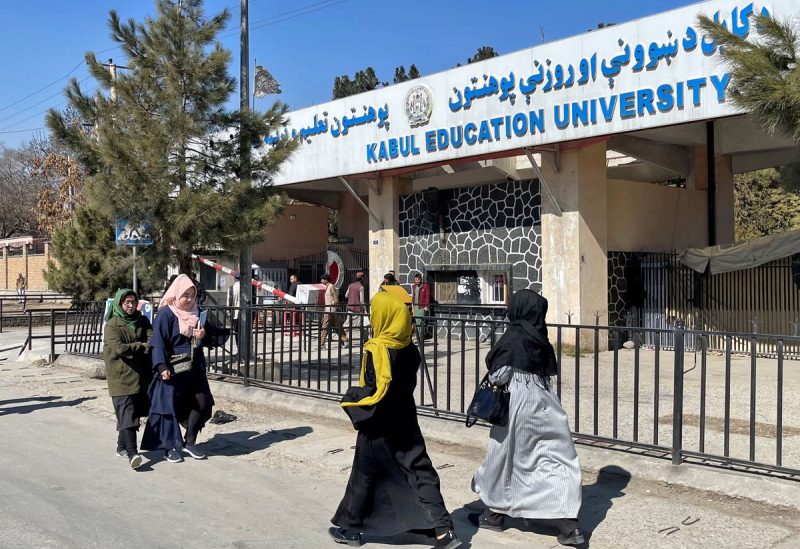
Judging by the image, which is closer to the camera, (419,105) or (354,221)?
(419,105)

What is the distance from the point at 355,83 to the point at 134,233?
3840 centimetres

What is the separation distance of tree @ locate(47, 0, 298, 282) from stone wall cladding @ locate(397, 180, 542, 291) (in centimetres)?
768

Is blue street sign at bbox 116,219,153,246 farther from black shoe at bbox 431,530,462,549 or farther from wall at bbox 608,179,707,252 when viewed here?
wall at bbox 608,179,707,252

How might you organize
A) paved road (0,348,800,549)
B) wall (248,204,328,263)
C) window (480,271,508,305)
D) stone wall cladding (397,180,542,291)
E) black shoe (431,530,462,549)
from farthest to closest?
wall (248,204,328,263) < window (480,271,508,305) < stone wall cladding (397,180,542,291) < paved road (0,348,800,549) < black shoe (431,530,462,549)

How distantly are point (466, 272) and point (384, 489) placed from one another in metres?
14.5

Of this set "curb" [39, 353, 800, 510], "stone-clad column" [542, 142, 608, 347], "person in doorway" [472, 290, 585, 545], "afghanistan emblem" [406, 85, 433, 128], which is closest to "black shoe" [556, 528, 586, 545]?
"person in doorway" [472, 290, 585, 545]

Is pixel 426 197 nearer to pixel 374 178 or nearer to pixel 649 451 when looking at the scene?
pixel 374 178

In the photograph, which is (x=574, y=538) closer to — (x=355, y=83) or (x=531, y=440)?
(x=531, y=440)

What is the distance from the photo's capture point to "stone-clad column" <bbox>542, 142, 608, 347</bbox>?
16.2 meters

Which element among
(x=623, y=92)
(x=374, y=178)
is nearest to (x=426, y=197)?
(x=374, y=178)

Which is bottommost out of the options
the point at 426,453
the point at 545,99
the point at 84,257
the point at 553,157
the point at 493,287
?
the point at 426,453

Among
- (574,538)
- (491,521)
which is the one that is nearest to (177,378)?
(491,521)

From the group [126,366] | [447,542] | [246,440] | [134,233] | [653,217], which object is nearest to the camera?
[447,542]

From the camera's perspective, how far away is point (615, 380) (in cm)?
677
